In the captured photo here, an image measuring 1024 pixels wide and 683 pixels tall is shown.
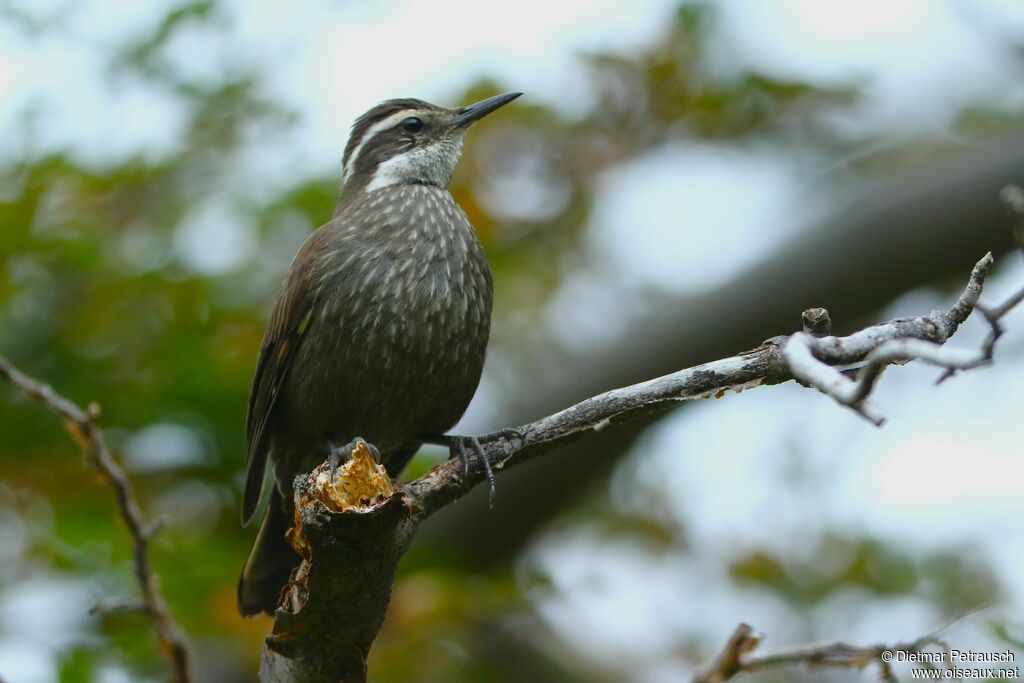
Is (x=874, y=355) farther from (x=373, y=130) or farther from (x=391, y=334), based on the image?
(x=373, y=130)

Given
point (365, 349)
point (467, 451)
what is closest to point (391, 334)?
point (365, 349)

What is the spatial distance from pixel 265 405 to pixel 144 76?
278 cm

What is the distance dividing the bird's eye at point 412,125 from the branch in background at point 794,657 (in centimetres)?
408

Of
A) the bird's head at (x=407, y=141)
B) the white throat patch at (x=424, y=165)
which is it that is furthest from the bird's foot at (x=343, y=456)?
the bird's head at (x=407, y=141)

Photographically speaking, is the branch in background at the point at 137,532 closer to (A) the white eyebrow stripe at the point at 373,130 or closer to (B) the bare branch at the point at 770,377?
(B) the bare branch at the point at 770,377

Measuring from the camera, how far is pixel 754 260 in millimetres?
7746

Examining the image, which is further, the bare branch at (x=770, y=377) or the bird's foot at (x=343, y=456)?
the bird's foot at (x=343, y=456)

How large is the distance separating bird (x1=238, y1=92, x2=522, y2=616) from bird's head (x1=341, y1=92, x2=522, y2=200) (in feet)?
1.95

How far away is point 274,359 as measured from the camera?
17.3 feet

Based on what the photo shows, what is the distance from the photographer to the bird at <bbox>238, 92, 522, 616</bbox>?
4.94 m

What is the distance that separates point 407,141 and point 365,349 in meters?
1.73

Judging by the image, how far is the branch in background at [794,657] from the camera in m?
2.54

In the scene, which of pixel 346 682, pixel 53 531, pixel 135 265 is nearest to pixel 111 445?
pixel 53 531

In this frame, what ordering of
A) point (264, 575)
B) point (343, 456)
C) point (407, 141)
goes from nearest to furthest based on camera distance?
point (343, 456), point (264, 575), point (407, 141)
